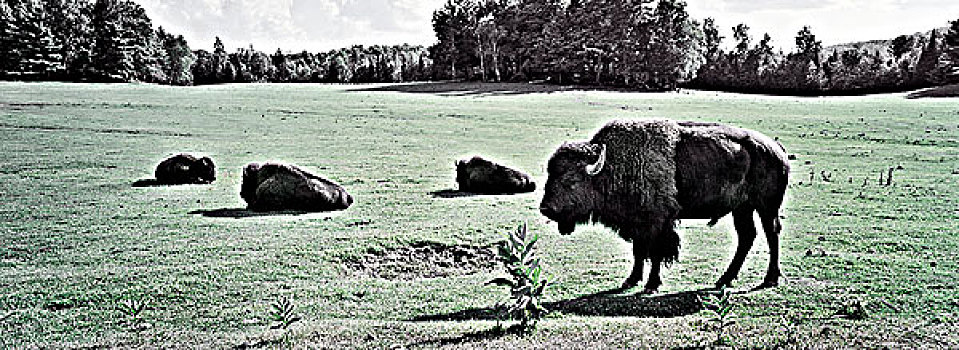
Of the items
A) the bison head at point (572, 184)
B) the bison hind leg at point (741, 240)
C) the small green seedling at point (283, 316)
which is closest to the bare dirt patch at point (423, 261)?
the bison head at point (572, 184)

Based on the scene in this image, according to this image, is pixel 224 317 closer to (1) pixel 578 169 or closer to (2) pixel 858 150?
(1) pixel 578 169

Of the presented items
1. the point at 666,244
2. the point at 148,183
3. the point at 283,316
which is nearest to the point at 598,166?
the point at 666,244

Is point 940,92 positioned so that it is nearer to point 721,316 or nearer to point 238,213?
point 238,213

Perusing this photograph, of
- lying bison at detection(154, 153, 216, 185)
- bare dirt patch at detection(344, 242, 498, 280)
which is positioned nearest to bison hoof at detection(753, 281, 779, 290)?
bare dirt patch at detection(344, 242, 498, 280)

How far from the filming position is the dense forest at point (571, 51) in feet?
222

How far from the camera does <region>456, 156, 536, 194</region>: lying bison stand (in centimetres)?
1628

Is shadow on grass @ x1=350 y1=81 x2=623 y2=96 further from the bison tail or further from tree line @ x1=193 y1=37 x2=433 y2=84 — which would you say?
the bison tail

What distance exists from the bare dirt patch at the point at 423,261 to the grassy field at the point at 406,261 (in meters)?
0.04

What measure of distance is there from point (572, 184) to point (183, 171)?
40.6ft

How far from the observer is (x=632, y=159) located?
8.79 metres

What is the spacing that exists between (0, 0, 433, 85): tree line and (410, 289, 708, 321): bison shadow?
76.2m

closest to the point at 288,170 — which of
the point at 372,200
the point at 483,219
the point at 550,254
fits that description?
the point at 372,200

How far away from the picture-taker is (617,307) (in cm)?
810

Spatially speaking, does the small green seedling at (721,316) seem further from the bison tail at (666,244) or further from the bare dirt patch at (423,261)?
the bare dirt patch at (423,261)
